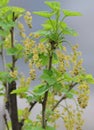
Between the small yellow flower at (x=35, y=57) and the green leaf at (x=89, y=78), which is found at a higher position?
the small yellow flower at (x=35, y=57)

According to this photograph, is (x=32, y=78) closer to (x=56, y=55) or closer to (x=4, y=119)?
(x=56, y=55)

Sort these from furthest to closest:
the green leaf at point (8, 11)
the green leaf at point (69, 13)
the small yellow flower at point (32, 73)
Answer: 1. the green leaf at point (8, 11)
2. the green leaf at point (69, 13)
3. the small yellow flower at point (32, 73)

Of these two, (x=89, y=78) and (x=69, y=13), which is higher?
(x=69, y=13)

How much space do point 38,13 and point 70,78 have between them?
1.30ft

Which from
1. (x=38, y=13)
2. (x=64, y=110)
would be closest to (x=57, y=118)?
(x=64, y=110)

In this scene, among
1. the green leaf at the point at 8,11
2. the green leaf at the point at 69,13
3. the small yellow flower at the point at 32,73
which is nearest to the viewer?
the small yellow flower at the point at 32,73

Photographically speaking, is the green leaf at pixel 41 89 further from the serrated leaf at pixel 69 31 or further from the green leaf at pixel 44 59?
the serrated leaf at pixel 69 31

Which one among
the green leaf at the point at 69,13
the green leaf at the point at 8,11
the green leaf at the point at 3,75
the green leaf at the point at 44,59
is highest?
the green leaf at the point at 69,13

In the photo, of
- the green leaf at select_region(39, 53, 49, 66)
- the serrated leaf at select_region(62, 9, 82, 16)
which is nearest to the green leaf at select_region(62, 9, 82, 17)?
the serrated leaf at select_region(62, 9, 82, 16)

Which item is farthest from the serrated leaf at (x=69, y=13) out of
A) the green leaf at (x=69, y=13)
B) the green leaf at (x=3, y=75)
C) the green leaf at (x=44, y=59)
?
the green leaf at (x=3, y=75)

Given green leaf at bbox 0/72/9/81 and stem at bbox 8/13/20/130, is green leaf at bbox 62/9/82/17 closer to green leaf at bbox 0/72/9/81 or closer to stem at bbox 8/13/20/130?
stem at bbox 8/13/20/130

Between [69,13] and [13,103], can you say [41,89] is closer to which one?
[13,103]

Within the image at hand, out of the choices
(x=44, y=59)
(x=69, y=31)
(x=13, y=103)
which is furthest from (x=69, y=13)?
(x=13, y=103)

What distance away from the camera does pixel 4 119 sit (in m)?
2.58
